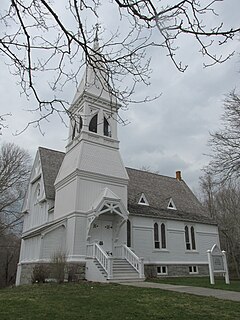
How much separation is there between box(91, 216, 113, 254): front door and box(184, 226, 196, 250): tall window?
8862 millimetres

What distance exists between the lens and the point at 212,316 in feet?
23.1

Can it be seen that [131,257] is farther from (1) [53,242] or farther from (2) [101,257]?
(1) [53,242]

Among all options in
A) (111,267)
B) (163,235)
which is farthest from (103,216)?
(163,235)

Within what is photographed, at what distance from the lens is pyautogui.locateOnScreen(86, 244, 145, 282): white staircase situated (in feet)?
53.9

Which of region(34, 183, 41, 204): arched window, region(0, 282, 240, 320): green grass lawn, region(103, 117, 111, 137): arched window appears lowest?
region(0, 282, 240, 320): green grass lawn

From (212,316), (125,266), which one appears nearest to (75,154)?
(125,266)

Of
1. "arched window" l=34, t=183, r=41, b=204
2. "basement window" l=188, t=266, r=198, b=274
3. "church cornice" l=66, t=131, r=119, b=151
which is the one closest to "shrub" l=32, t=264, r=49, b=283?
"church cornice" l=66, t=131, r=119, b=151

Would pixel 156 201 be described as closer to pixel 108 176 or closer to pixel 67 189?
pixel 108 176

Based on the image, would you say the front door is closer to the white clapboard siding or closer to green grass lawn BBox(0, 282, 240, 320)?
the white clapboard siding

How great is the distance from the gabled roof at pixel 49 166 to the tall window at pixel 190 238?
1181 cm

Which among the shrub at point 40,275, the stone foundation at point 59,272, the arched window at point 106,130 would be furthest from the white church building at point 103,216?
the shrub at point 40,275

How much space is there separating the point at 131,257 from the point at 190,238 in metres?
9.31

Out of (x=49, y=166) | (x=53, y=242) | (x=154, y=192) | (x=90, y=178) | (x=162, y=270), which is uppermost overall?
(x=49, y=166)

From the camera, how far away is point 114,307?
26.3ft
